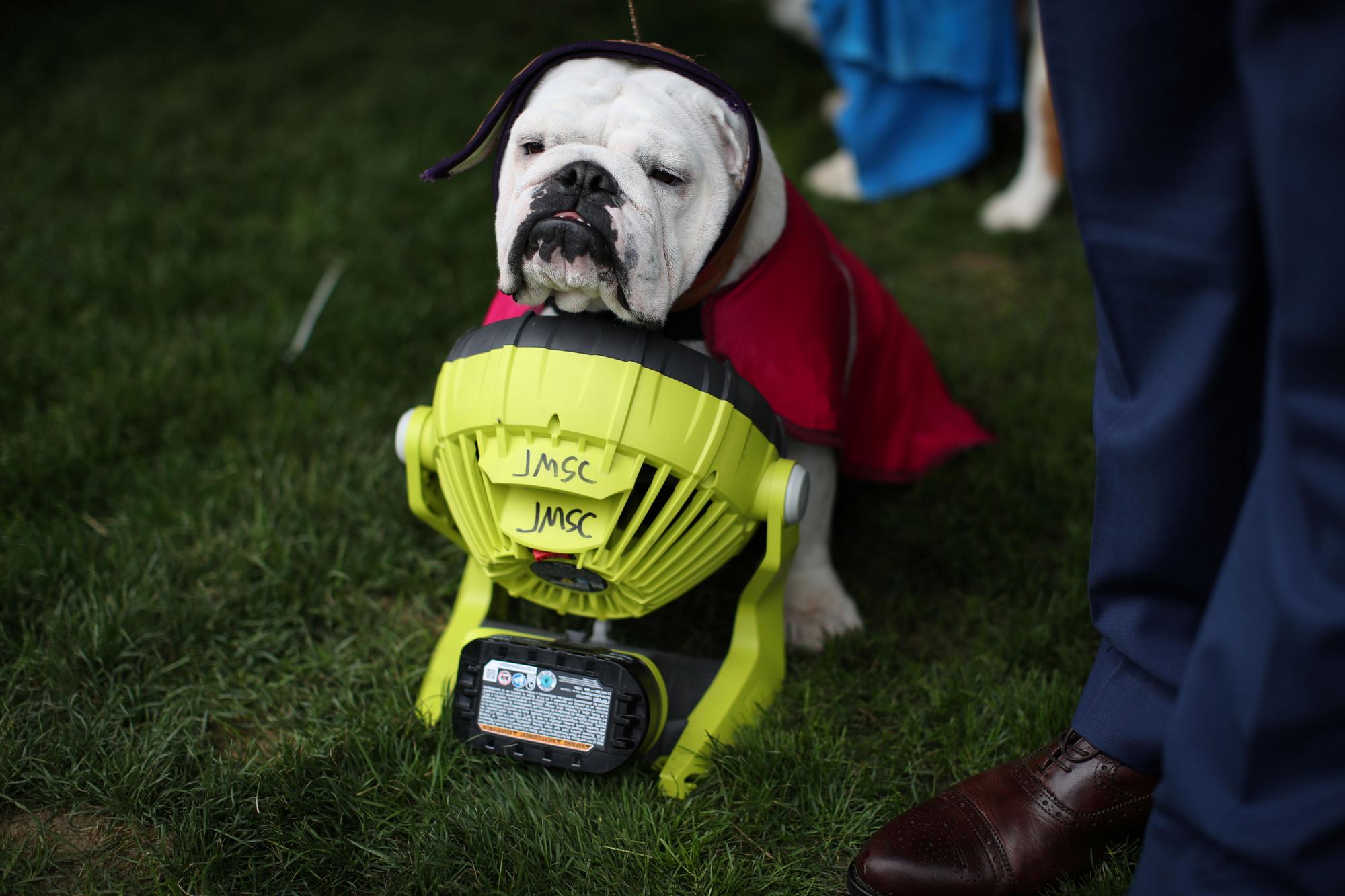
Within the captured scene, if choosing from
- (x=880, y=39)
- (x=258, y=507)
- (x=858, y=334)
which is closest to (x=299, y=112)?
(x=880, y=39)

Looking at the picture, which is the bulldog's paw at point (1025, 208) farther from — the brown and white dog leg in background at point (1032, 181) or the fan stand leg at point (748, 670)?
the fan stand leg at point (748, 670)

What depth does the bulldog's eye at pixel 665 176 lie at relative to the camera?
4.87ft

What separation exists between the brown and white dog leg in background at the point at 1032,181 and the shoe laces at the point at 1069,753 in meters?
2.13

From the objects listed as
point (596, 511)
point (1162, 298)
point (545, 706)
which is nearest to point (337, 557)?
point (545, 706)

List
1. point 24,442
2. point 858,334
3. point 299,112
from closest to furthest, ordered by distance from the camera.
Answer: point 858,334 < point 24,442 < point 299,112

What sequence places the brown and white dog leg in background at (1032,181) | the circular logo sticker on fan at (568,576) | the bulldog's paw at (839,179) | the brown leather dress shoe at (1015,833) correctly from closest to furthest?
the brown leather dress shoe at (1015,833)
the circular logo sticker on fan at (568,576)
the brown and white dog leg in background at (1032,181)
the bulldog's paw at (839,179)

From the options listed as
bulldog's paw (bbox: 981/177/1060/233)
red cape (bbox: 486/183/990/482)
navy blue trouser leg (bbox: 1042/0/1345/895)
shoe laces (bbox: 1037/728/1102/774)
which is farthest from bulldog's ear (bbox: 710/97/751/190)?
bulldog's paw (bbox: 981/177/1060/233)

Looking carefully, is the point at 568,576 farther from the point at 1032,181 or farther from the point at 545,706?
the point at 1032,181

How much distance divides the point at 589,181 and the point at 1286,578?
935 millimetres

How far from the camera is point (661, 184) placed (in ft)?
4.90

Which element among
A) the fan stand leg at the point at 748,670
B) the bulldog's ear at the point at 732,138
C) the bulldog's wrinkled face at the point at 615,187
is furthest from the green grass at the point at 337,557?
the bulldog's ear at the point at 732,138

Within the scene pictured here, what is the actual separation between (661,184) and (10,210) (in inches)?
91.1

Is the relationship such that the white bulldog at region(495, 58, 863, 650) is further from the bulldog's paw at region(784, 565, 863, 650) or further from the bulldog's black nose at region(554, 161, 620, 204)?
the bulldog's paw at region(784, 565, 863, 650)

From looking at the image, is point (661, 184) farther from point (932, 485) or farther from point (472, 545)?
point (932, 485)
